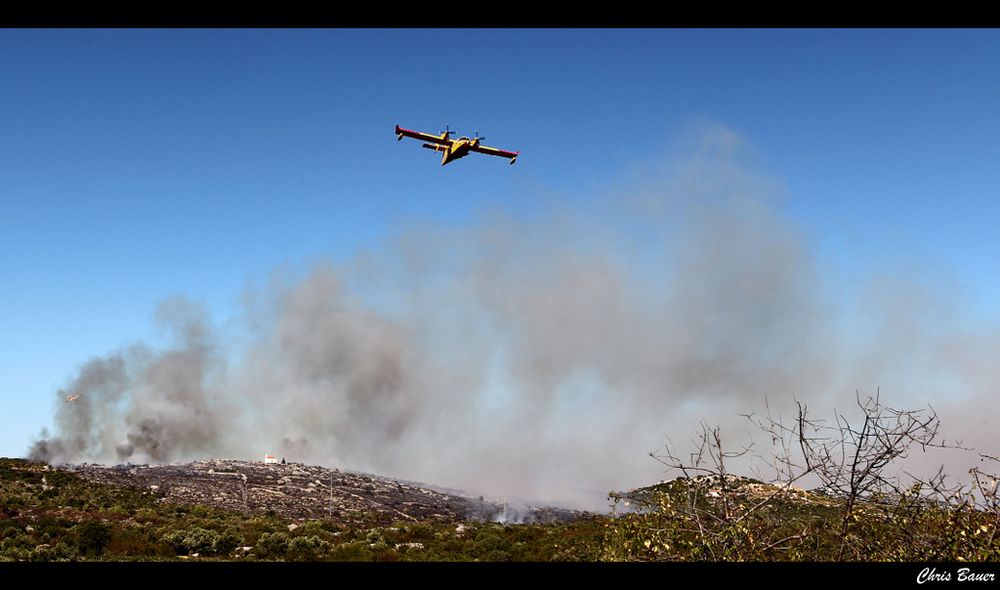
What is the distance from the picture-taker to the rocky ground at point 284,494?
50844mm

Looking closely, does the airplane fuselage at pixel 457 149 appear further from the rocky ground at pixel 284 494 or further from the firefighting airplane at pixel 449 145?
the rocky ground at pixel 284 494

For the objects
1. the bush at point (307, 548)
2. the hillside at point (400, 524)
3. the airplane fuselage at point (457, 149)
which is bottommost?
the bush at point (307, 548)

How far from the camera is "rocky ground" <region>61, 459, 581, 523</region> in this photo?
2002 inches

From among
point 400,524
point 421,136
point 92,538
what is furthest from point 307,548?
point 421,136

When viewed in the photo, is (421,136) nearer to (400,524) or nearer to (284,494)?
(400,524)

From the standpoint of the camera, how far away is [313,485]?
7156 centimetres

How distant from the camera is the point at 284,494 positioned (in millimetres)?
60281

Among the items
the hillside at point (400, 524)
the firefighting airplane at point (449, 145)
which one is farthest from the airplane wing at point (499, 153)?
the hillside at point (400, 524)

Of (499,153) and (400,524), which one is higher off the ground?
(499,153)

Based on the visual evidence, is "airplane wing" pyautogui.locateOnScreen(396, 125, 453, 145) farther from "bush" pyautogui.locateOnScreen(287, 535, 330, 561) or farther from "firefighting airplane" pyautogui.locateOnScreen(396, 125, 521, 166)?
"bush" pyautogui.locateOnScreen(287, 535, 330, 561)
